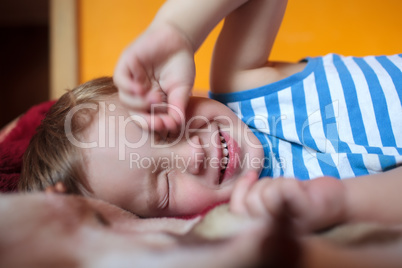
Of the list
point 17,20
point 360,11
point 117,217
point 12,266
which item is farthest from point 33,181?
point 17,20

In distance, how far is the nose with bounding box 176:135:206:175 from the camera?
609mm

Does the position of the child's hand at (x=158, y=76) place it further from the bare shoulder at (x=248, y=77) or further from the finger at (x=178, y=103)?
the bare shoulder at (x=248, y=77)

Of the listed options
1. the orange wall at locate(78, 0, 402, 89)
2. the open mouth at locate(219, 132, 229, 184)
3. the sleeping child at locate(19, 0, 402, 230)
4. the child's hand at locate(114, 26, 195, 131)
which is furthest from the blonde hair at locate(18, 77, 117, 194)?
the orange wall at locate(78, 0, 402, 89)

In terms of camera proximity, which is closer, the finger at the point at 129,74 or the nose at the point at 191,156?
the finger at the point at 129,74

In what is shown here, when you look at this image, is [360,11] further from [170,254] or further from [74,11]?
[170,254]

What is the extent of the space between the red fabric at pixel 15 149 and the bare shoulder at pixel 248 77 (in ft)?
1.80

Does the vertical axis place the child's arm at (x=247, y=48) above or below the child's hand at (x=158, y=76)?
above

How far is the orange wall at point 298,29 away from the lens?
1.33m

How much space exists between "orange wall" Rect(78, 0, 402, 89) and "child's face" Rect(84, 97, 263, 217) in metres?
0.86

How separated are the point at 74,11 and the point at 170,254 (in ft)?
4.88

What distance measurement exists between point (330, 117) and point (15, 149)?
32.3 inches

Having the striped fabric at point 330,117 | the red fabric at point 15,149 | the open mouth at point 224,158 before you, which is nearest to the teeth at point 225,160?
the open mouth at point 224,158

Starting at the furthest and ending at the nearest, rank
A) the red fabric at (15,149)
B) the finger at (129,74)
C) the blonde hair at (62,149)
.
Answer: the red fabric at (15,149) → the blonde hair at (62,149) → the finger at (129,74)

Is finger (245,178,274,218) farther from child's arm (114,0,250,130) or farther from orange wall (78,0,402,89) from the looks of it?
orange wall (78,0,402,89)
